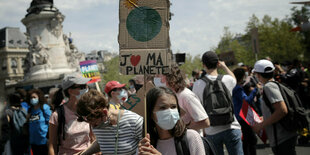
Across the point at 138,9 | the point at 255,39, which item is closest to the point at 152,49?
the point at 138,9

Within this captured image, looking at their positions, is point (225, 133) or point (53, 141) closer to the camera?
point (53, 141)

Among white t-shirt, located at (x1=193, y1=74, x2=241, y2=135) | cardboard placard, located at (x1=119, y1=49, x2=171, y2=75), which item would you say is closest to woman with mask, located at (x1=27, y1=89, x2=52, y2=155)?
white t-shirt, located at (x1=193, y1=74, x2=241, y2=135)

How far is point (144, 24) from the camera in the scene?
3.09 meters

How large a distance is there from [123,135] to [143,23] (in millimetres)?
1029

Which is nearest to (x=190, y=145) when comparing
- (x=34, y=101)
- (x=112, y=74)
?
(x=34, y=101)

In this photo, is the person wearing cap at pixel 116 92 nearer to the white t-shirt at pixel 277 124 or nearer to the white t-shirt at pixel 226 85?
the white t-shirt at pixel 226 85

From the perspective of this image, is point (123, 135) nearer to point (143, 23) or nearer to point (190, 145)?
point (190, 145)

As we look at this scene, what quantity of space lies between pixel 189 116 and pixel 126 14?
1.45 meters

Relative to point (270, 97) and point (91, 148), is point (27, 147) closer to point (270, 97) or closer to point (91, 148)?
point (91, 148)

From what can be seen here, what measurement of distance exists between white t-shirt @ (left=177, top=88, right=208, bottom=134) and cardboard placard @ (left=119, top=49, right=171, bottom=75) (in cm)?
83

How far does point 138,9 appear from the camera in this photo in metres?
3.05

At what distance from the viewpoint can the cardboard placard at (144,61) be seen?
10.1 ft

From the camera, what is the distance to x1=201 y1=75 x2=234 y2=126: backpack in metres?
4.32

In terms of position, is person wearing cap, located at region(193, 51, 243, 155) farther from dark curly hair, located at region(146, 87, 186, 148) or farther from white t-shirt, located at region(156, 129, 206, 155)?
white t-shirt, located at region(156, 129, 206, 155)
